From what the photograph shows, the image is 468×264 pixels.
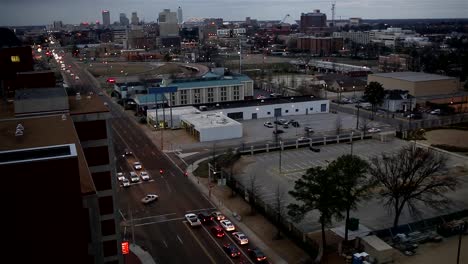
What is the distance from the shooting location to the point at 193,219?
2189 centimetres

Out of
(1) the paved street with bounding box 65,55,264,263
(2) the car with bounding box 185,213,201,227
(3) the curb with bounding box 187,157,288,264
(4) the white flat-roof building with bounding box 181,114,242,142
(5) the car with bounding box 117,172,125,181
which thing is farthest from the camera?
(4) the white flat-roof building with bounding box 181,114,242,142

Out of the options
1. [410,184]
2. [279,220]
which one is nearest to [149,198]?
[279,220]

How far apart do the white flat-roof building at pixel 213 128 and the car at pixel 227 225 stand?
52.7 feet

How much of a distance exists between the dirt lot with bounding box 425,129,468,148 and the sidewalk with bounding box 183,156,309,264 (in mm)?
19486

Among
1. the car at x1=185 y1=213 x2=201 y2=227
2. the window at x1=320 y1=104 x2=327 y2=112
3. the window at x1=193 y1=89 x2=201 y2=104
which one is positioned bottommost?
the car at x1=185 y1=213 x2=201 y2=227

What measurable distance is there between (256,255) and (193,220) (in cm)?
460

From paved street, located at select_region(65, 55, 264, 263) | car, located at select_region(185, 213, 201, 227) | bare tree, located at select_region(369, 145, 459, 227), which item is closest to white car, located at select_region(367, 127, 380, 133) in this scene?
bare tree, located at select_region(369, 145, 459, 227)

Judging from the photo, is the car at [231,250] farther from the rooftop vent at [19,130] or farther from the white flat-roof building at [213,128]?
the white flat-roof building at [213,128]

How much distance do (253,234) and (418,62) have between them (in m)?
74.1

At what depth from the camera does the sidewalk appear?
61.5 ft

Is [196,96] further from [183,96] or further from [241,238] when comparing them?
[241,238]

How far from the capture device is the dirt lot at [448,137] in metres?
35.8

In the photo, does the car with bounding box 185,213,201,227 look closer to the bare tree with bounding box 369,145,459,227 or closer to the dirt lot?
the bare tree with bounding box 369,145,459,227

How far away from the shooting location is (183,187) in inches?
1062
